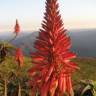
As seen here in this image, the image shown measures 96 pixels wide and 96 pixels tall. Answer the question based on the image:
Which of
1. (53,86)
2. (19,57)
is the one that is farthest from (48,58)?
(19,57)

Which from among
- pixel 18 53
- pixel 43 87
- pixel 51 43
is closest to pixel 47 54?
pixel 51 43

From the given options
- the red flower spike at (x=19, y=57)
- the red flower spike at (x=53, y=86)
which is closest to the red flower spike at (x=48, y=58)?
the red flower spike at (x=53, y=86)

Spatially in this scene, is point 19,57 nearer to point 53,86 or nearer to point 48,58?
point 48,58

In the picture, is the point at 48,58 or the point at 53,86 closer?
the point at 53,86

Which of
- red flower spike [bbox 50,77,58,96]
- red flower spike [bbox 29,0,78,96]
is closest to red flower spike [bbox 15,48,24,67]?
red flower spike [bbox 29,0,78,96]

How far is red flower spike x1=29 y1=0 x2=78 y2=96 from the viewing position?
26.3 ft

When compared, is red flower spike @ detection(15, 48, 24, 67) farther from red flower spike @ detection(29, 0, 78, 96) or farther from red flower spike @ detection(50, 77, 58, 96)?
red flower spike @ detection(50, 77, 58, 96)

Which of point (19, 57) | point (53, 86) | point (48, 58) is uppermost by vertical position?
point (48, 58)

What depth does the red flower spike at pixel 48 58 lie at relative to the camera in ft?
26.3

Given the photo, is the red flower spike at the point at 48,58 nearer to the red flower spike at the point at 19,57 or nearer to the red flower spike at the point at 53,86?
the red flower spike at the point at 53,86

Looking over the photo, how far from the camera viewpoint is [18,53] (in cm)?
1989

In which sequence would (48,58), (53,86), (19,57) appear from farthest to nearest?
1. (19,57)
2. (48,58)
3. (53,86)

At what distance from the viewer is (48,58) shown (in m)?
8.55

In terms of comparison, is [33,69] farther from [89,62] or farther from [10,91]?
[89,62]
